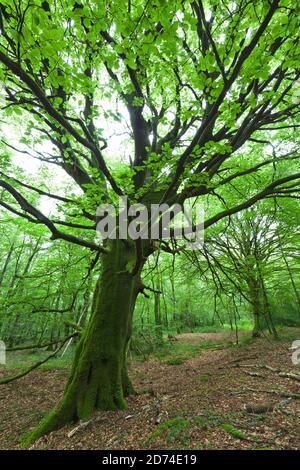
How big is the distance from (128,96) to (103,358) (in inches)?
208

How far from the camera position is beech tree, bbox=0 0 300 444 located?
8.19ft

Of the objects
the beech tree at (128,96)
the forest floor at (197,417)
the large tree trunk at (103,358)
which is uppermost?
the beech tree at (128,96)

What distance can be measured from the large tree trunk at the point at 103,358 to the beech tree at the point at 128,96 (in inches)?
0.7

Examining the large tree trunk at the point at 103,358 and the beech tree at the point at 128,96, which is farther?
the large tree trunk at the point at 103,358

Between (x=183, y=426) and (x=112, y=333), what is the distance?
6.21 ft

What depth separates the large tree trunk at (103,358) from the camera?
396cm

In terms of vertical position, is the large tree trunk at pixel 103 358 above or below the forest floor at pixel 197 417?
above

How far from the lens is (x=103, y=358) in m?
4.29

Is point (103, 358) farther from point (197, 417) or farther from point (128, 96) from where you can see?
point (128, 96)

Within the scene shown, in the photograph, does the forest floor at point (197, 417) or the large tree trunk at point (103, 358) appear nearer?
the forest floor at point (197, 417)

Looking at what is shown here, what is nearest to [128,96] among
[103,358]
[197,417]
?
[103,358]

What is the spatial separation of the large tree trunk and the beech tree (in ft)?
0.06
